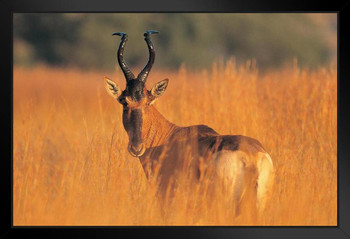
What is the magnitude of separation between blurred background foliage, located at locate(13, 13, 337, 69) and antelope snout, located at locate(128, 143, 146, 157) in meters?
12.4

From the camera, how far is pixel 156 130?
8266mm

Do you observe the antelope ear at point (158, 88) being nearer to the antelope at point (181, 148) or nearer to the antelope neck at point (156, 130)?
the antelope at point (181, 148)

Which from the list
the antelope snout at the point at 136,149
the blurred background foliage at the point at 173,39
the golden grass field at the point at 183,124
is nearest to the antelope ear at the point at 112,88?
the antelope snout at the point at 136,149

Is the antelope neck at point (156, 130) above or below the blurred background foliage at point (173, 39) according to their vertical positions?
below

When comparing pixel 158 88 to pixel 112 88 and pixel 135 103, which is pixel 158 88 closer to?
pixel 135 103

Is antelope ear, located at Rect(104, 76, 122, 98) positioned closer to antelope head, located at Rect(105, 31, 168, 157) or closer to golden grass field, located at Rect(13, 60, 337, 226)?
antelope head, located at Rect(105, 31, 168, 157)

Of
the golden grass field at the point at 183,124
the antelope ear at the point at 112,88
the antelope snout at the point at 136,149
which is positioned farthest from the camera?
the antelope ear at the point at 112,88

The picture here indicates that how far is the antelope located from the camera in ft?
22.8

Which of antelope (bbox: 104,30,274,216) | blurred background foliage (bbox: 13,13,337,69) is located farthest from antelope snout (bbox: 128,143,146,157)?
blurred background foliage (bbox: 13,13,337,69)

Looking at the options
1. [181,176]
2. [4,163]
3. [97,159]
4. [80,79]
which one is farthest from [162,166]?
[80,79]

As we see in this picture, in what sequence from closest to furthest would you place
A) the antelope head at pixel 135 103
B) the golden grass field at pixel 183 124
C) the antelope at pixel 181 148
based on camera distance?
the antelope at pixel 181 148
the golden grass field at pixel 183 124
the antelope head at pixel 135 103

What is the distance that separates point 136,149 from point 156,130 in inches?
26.4

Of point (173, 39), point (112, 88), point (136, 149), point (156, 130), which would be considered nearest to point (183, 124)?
point (156, 130)

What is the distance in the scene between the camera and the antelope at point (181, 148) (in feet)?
22.8
